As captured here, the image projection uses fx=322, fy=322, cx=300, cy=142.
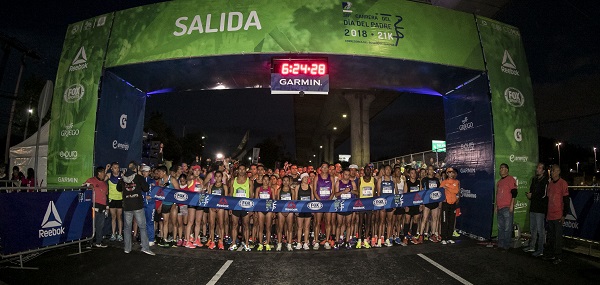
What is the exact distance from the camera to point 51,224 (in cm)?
654

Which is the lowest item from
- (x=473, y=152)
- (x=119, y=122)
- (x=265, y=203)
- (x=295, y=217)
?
(x=295, y=217)

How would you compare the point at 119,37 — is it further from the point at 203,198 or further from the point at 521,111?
the point at 521,111

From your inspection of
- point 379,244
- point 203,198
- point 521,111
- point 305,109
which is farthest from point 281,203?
point 305,109

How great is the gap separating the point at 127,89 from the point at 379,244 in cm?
854

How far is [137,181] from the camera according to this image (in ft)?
23.2

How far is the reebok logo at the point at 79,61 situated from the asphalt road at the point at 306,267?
4.91 m

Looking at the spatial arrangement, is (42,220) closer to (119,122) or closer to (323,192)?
(119,122)

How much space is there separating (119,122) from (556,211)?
36.9ft

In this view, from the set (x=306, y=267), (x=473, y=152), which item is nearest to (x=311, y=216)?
(x=306, y=267)

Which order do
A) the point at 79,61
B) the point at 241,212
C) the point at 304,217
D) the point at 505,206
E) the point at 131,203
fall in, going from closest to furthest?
the point at 131,203
the point at 505,206
the point at 241,212
the point at 304,217
the point at 79,61

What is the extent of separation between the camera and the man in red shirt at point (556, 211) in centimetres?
660

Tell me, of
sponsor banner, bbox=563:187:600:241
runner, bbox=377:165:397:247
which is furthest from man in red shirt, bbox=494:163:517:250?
runner, bbox=377:165:397:247

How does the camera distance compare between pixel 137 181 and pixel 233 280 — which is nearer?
pixel 233 280

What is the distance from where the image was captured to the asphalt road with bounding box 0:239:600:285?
5.29 m
